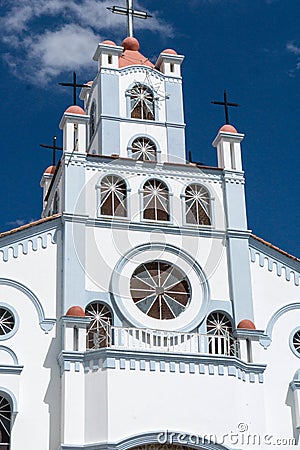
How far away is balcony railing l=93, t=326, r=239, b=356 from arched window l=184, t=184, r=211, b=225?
3812mm

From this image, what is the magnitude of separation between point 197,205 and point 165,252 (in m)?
1.95

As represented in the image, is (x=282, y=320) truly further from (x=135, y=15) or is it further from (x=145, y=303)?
Answer: (x=135, y=15)

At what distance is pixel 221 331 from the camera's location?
80.6 ft

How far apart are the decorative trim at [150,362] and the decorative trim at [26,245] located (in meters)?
3.15

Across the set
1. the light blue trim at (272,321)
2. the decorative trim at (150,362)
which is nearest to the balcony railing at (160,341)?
the decorative trim at (150,362)

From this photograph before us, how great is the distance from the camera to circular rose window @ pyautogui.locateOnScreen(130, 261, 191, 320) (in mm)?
24484

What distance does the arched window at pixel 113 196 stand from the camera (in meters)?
25.5

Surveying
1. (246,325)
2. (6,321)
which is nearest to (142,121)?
(246,325)

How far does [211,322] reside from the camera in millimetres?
24672

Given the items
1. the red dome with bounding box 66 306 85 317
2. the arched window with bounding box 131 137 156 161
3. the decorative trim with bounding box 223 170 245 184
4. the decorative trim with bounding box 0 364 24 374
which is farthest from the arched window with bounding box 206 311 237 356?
the arched window with bounding box 131 137 156 161

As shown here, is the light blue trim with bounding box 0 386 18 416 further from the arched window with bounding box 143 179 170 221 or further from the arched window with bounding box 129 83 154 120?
the arched window with bounding box 129 83 154 120

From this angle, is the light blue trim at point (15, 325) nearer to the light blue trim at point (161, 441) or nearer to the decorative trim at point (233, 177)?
the light blue trim at point (161, 441)

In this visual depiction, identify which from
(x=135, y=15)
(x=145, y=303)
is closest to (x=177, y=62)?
(x=135, y=15)

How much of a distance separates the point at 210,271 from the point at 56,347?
16.1ft
